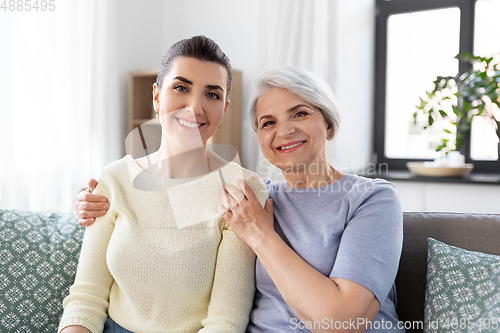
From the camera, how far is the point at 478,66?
279 cm

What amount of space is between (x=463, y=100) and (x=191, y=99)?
6.70 ft

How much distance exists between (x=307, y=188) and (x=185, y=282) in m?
0.45

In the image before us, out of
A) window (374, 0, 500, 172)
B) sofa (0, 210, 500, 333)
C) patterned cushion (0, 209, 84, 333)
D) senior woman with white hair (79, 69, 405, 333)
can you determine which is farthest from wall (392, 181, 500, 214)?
patterned cushion (0, 209, 84, 333)

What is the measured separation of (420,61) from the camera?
3.03 metres

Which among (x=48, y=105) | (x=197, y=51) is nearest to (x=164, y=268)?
(x=197, y=51)

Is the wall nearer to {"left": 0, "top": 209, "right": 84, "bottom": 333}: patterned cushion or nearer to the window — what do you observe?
the window

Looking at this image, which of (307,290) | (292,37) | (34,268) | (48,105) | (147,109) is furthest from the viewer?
(147,109)

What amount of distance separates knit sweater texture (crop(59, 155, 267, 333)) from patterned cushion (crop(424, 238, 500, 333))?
516 millimetres

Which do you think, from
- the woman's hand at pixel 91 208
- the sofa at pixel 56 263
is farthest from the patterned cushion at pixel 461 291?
the woman's hand at pixel 91 208

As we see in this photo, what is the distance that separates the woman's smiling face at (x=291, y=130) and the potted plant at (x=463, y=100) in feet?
5.43

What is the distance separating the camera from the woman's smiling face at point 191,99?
1.22 meters

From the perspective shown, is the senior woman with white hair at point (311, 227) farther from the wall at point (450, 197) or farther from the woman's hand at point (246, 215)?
the wall at point (450, 197)

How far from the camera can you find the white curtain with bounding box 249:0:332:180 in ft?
9.57

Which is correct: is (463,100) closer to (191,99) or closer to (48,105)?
(191,99)
